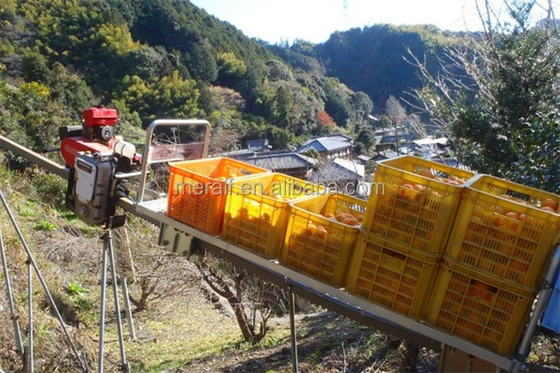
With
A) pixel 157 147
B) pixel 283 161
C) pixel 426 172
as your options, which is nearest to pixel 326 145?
pixel 283 161

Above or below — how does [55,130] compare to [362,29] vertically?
below

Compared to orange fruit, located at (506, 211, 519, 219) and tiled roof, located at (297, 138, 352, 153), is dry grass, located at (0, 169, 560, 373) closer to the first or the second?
orange fruit, located at (506, 211, 519, 219)

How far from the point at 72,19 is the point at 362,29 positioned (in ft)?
56.9

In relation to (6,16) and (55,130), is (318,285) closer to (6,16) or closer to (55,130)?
(55,130)

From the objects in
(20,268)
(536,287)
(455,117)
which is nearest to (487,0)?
(455,117)

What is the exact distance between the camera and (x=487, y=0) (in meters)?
4.89

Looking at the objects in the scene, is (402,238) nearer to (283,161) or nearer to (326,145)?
(283,161)

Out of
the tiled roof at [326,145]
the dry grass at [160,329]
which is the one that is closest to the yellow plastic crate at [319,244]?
the dry grass at [160,329]

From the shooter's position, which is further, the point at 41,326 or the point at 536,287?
the point at 41,326

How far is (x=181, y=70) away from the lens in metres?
25.0

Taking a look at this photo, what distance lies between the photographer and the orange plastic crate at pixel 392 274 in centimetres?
170

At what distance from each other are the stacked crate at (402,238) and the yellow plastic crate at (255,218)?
15.2 inches

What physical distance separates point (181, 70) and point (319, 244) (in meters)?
24.7

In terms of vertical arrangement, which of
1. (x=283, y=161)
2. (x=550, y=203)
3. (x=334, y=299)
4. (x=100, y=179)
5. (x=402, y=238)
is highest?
(x=550, y=203)
